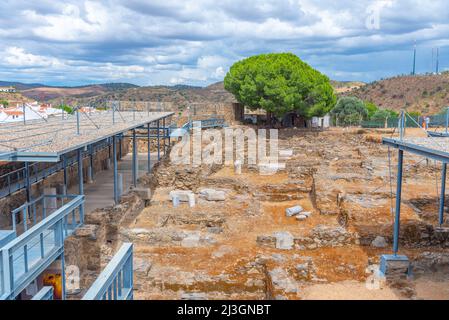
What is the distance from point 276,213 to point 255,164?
6.49 metres

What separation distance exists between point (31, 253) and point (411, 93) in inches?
2740

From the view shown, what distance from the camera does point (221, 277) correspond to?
405 inches

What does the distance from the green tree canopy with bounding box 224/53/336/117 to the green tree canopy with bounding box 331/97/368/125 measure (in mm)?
12118

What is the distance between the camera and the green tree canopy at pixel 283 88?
1272 inches

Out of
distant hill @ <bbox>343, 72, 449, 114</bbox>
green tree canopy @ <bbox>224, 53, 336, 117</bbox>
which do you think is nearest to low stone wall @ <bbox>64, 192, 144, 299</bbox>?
green tree canopy @ <bbox>224, 53, 336, 117</bbox>

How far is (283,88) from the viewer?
105ft

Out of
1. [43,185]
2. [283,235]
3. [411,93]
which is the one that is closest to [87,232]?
[43,185]

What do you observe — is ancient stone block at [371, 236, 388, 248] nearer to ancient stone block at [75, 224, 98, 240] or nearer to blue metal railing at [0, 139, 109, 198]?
ancient stone block at [75, 224, 98, 240]

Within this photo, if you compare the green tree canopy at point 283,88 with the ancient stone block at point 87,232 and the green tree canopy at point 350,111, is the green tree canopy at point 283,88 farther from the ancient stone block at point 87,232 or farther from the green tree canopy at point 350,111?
the ancient stone block at point 87,232

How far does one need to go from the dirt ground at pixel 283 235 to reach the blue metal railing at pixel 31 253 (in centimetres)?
235

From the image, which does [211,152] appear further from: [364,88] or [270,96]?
[364,88]

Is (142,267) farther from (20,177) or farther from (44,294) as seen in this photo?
(20,177)

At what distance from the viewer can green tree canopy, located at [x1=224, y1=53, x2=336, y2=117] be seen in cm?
3231
